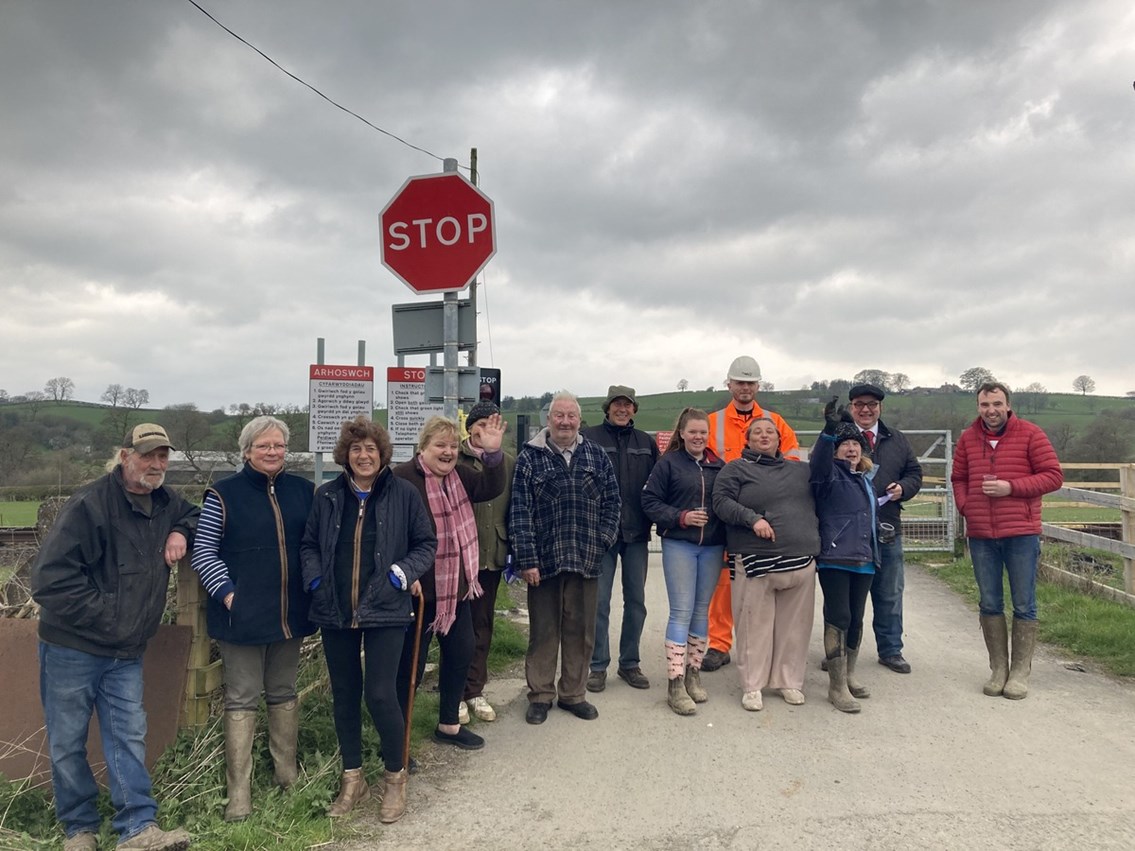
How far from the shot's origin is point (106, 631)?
10.9 ft

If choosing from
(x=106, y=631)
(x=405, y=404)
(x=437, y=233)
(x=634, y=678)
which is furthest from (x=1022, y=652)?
(x=405, y=404)

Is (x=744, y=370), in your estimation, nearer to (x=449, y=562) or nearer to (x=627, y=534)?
(x=627, y=534)

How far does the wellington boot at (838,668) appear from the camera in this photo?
5074mm

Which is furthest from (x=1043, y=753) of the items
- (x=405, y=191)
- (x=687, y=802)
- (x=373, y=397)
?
(x=373, y=397)

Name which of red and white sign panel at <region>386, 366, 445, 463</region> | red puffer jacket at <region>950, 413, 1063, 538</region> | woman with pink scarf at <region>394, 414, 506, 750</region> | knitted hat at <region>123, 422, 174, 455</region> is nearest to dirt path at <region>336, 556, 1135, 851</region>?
woman with pink scarf at <region>394, 414, 506, 750</region>

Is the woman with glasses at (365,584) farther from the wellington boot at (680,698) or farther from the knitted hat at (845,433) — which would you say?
the knitted hat at (845,433)

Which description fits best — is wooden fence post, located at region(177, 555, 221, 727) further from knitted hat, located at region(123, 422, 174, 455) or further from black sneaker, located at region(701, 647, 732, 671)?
black sneaker, located at region(701, 647, 732, 671)

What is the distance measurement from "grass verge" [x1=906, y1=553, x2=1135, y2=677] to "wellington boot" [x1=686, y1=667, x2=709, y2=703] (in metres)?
3.17

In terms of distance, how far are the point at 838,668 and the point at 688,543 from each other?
126 cm

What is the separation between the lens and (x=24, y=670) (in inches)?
151

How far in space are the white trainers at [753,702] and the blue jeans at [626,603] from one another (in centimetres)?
88

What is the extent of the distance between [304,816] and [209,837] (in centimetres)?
39

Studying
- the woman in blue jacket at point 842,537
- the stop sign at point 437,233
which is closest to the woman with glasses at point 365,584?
the stop sign at point 437,233

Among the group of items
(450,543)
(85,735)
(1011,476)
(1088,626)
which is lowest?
(1088,626)
